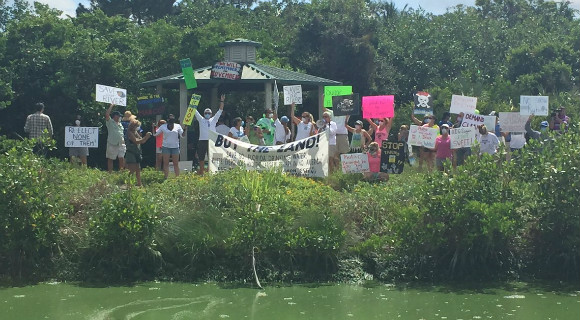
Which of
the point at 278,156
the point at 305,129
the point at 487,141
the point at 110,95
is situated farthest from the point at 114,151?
the point at 487,141

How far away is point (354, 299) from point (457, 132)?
6.55 meters

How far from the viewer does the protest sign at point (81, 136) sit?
69.5 feet

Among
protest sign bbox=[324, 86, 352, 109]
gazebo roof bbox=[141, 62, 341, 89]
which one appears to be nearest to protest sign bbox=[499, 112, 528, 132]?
protest sign bbox=[324, 86, 352, 109]

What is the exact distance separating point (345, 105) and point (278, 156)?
2606 mm

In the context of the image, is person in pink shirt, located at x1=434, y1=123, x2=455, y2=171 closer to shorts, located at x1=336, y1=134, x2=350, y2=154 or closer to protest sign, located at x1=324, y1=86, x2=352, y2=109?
shorts, located at x1=336, y1=134, x2=350, y2=154

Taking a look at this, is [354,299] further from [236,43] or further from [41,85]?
[41,85]

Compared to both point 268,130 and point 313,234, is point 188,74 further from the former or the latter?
point 313,234

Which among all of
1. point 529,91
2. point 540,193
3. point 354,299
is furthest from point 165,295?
point 529,91

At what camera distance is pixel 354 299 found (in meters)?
13.1

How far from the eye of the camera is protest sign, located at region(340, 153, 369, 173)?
1798cm

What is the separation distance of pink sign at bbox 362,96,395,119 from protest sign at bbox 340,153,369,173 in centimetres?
233

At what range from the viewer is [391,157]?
60.6 ft

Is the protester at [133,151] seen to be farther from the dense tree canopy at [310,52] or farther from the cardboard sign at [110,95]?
the dense tree canopy at [310,52]

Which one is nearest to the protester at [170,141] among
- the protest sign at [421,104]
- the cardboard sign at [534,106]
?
the protest sign at [421,104]
